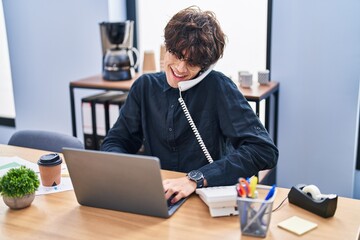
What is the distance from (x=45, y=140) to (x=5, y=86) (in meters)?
2.04

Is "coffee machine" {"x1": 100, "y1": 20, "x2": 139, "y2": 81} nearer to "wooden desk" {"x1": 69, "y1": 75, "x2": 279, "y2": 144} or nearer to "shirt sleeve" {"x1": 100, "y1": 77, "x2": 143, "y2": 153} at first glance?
"wooden desk" {"x1": 69, "y1": 75, "x2": 279, "y2": 144}

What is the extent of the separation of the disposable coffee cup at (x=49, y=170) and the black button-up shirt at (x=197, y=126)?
0.23 meters

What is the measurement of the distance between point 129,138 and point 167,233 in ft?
2.10

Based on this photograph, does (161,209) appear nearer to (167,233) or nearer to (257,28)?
(167,233)

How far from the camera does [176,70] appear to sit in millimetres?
1593

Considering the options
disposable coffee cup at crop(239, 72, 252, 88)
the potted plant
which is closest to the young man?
the potted plant

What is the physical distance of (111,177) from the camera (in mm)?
1226

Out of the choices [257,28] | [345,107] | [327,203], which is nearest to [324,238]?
[327,203]

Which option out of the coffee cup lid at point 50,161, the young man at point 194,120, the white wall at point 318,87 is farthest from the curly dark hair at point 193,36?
the white wall at point 318,87

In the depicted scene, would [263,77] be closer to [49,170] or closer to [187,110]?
[187,110]

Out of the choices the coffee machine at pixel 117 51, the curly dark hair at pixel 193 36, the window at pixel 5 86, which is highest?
the curly dark hair at pixel 193 36

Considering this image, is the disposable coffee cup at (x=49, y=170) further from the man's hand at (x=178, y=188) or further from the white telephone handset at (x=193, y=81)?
the white telephone handset at (x=193, y=81)

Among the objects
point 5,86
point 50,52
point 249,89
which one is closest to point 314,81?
point 249,89

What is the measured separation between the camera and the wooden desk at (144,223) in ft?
3.82
